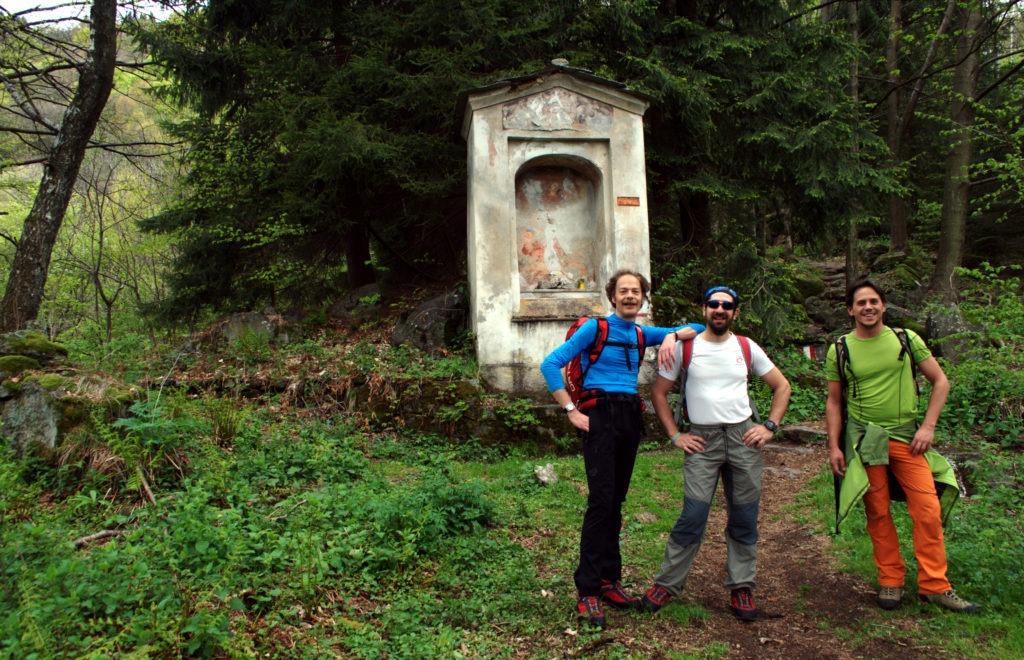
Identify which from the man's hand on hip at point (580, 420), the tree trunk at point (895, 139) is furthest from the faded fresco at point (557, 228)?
the tree trunk at point (895, 139)

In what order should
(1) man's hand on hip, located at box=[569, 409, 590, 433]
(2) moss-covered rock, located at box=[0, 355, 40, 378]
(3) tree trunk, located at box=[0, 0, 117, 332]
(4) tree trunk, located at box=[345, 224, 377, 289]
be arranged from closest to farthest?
(1) man's hand on hip, located at box=[569, 409, 590, 433]
(2) moss-covered rock, located at box=[0, 355, 40, 378]
(3) tree trunk, located at box=[0, 0, 117, 332]
(4) tree trunk, located at box=[345, 224, 377, 289]

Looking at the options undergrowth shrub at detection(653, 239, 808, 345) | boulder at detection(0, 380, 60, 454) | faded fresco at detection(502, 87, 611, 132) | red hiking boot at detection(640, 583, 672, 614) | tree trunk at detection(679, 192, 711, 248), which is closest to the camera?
red hiking boot at detection(640, 583, 672, 614)

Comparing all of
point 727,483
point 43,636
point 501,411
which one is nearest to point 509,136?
point 501,411

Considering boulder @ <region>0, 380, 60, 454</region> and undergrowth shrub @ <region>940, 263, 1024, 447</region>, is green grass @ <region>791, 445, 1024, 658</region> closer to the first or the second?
undergrowth shrub @ <region>940, 263, 1024, 447</region>

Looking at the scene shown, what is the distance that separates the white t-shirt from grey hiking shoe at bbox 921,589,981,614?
1493 millimetres

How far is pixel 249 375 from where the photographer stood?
8.55 m

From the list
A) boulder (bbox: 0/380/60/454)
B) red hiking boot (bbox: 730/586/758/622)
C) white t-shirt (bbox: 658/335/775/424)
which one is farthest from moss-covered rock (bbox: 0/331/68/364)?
red hiking boot (bbox: 730/586/758/622)

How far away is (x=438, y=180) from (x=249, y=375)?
4615 millimetres

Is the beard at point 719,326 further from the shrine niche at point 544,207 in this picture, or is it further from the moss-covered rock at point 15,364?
the moss-covered rock at point 15,364

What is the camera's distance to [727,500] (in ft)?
12.8

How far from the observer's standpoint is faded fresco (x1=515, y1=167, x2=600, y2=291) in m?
9.89

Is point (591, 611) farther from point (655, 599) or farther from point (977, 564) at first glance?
point (977, 564)

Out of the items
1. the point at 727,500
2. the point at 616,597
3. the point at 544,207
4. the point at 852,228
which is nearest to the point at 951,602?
the point at 727,500

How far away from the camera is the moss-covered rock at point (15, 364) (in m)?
5.99
